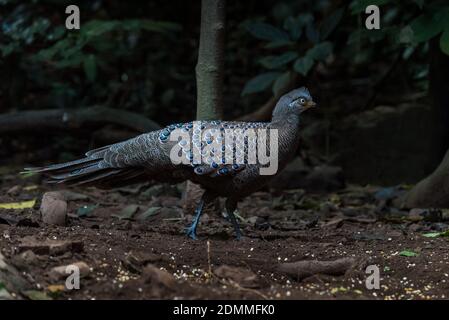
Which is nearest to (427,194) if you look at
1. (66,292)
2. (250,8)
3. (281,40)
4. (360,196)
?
(360,196)

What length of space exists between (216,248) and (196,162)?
0.62m

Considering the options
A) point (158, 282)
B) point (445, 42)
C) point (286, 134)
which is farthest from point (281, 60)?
point (158, 282)

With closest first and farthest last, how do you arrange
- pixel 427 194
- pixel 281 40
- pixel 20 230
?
pixel 20 230 → pixel 427 194 → pixel 281 40

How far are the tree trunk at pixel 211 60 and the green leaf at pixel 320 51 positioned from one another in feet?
4.55

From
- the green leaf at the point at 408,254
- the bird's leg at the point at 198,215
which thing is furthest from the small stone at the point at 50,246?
the green leaf at the point at 408,254

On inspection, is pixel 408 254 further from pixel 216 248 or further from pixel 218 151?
pixel 218 151

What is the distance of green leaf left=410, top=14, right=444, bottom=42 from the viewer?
5566mm

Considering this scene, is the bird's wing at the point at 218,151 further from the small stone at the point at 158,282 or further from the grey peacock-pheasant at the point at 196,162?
the small stone at the point at 158,282

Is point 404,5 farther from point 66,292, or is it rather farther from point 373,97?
point 66,292

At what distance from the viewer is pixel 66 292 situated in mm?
3193

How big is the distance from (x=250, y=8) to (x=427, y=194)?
4265 millimetres

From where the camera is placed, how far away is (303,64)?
6574mm

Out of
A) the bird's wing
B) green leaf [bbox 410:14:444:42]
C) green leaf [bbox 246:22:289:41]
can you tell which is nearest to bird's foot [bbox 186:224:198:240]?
the bird's wing
